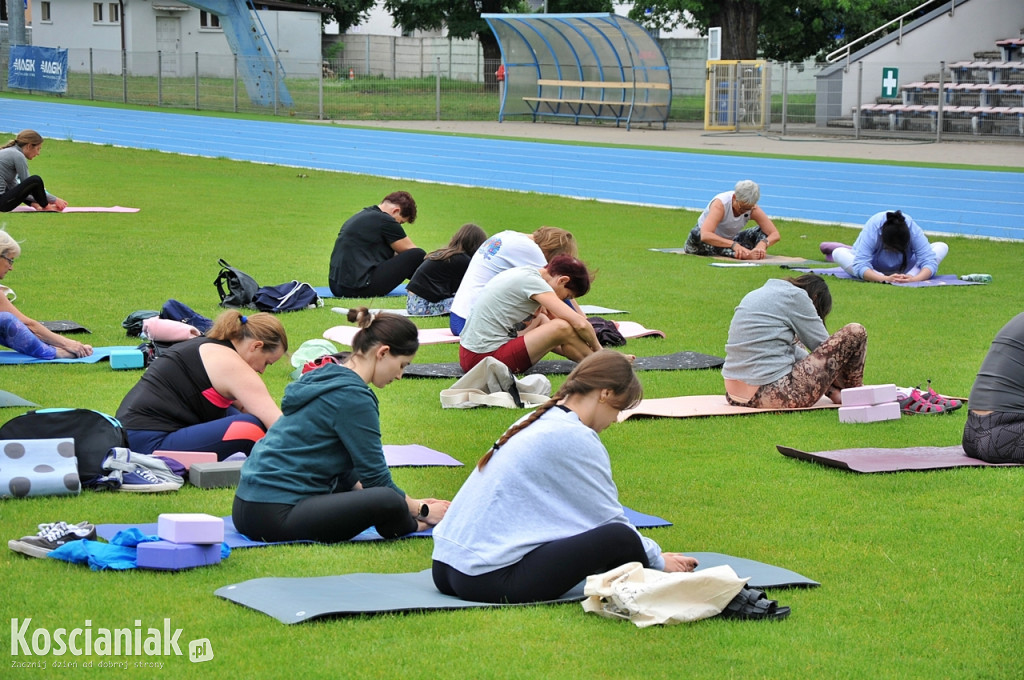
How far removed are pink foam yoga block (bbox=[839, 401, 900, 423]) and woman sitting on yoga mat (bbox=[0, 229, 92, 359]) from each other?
A: 553 centimetres

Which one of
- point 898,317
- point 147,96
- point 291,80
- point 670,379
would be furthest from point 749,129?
point 670,379

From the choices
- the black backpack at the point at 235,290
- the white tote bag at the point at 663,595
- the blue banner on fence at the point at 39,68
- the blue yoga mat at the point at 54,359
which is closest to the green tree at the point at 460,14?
the blue banner on fence at the point at 39,68

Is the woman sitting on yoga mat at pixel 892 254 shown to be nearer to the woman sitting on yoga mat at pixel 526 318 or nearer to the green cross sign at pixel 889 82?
the woman sitting on yoga mat at pixel 526 318

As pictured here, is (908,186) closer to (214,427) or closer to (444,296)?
(444,296)

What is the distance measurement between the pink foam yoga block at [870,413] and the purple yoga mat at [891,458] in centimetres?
73

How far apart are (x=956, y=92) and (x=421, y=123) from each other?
15500 millimetres

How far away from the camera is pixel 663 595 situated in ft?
15.8

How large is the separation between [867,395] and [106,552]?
5.03 metres

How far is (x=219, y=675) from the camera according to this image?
13.8ft

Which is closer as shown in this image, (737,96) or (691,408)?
(691,408)

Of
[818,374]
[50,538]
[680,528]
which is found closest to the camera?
[50,538]

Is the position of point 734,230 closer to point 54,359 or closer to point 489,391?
point 489,391

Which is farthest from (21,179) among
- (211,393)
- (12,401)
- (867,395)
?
(867,395)

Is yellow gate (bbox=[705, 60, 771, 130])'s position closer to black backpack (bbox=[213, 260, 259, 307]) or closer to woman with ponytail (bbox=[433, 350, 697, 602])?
black backpack (bbox=[213, 260, 259, 307])
